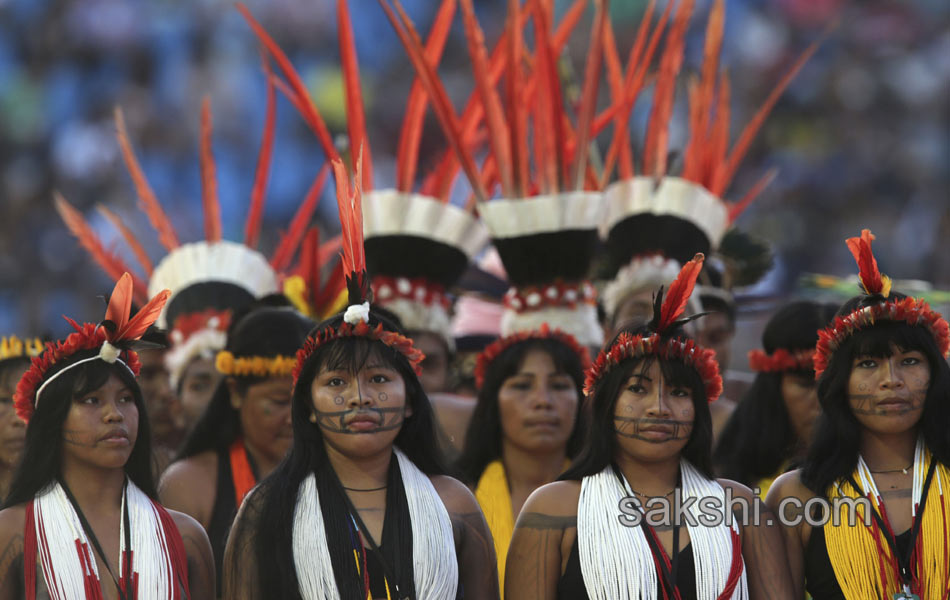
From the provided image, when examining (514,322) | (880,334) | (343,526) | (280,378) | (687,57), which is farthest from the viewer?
(687,57)

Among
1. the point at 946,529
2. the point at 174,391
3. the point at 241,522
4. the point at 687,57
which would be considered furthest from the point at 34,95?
the point at 946,529

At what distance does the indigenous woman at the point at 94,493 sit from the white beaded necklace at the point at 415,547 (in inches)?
12.1

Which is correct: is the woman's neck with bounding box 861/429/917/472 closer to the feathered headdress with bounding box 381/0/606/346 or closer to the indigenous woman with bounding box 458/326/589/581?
the indigenous woman with bounding box 458/326/589/581

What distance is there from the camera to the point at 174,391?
203 inches

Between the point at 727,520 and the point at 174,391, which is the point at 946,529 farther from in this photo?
the point at 174,391

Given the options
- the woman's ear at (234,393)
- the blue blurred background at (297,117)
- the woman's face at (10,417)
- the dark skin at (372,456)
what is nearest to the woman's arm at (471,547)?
the dark skin at (372,456)

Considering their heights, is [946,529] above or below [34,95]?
below

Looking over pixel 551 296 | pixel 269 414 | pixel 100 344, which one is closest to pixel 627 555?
pixel 100 344

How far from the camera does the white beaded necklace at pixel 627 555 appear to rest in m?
2.97

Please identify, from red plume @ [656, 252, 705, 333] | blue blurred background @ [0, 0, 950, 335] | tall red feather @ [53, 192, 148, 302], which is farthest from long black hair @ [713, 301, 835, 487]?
blue blurred background @ [0, 0, 950, 335]

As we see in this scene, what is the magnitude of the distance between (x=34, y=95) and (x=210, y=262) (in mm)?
5170

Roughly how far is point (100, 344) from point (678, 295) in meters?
1.38

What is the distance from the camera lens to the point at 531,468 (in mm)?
4145

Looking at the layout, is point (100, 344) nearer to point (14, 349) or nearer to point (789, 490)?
point (14, 349)
